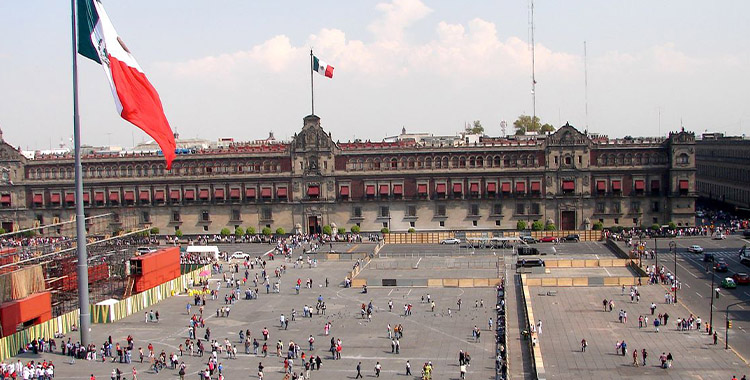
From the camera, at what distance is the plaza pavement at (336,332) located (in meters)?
52.3

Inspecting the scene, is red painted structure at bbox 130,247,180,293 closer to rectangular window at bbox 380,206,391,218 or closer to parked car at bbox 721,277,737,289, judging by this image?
rectangular window at bbox 380,206,391,218

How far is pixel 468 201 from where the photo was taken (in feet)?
368

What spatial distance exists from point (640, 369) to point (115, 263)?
44.5m

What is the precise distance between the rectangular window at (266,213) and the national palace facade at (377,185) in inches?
5.2

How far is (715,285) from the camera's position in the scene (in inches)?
3000

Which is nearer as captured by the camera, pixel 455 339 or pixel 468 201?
pixel 455 339

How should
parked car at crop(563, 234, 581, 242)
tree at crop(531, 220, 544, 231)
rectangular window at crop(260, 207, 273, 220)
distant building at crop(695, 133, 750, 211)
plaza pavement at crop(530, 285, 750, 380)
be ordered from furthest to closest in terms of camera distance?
1. distant building at crop(695, 133, 750, 211)
2. rectangular window at crop(260, 207, 273, 220)
3. tree at crop(531, 220, 544, 231)
4. parked car at crop(563, 234, 581, 242)
5. plaza pavement at crop(530, 285, 750, 380)

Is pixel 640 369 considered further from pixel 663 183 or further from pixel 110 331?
pixel 663 183

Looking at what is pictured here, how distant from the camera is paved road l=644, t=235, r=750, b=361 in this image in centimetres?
6022

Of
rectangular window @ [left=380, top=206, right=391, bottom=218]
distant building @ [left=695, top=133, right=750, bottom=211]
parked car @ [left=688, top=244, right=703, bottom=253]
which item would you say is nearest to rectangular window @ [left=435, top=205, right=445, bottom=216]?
rectangular window @ [left=380, top=206, right=391, bottom=218]

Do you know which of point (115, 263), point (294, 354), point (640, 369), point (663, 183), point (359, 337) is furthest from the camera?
point (663, 183)

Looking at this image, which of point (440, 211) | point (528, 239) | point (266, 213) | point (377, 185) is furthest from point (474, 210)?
point (266, 213)

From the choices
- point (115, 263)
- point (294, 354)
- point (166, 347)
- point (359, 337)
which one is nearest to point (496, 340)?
point (359, 337)

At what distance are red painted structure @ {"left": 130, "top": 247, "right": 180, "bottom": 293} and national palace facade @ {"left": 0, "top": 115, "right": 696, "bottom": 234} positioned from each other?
3556 cm
